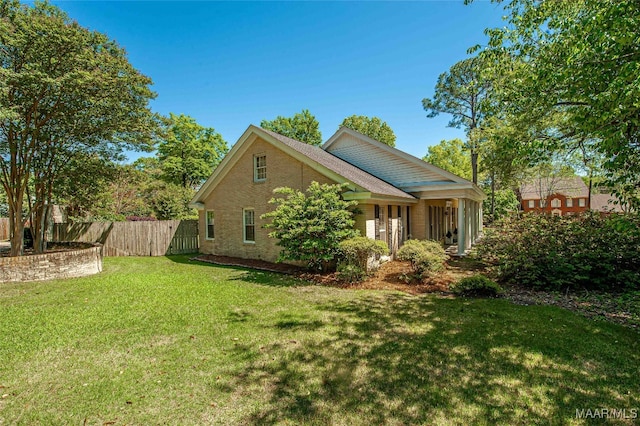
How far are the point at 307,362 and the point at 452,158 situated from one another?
119ft

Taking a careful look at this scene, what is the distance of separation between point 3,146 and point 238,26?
33.6 feet

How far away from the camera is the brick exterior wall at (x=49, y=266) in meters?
9.07

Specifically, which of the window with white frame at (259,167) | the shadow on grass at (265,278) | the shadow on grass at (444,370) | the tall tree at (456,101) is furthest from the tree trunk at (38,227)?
the tall tree at (456,101)

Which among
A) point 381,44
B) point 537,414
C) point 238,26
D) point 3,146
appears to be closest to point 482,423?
point 537,414

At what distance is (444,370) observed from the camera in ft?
12.8

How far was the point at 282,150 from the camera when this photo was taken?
40.9ft

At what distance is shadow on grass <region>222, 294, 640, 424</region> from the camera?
10.2 ft

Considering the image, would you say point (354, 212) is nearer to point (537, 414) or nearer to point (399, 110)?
point (537, 414)

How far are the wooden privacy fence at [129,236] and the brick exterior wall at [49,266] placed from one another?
5.36 meters

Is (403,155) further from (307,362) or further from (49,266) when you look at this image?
(49,266)

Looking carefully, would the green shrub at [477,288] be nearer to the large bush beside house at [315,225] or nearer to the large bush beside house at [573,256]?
the large bush beside house at [573,256]

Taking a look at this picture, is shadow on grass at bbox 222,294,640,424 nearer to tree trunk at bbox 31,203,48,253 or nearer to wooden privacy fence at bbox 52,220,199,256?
wooden privacy fence at bbox 52,220,199,256

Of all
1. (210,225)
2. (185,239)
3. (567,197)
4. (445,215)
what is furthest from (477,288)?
(567,197)

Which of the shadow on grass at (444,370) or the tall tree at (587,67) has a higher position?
the tall tree at (587,67)
